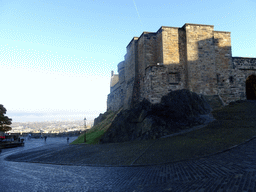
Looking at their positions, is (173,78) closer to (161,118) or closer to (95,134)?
(161,118)

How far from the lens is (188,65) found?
68.0 feet

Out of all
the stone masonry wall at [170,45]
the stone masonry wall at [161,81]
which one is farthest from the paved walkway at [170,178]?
the stone masonry wall at [170,45]

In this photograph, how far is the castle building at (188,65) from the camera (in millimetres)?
19922

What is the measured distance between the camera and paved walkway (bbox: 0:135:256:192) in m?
6.02

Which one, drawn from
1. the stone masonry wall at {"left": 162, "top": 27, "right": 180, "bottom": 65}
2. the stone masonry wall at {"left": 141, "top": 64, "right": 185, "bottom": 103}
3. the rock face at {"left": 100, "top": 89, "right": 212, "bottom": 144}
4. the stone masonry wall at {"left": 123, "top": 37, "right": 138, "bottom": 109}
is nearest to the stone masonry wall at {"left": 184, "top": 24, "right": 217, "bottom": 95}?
the stone masonry wall at {"left": 162, "top": 27, "right": 180, "bottom": 65}

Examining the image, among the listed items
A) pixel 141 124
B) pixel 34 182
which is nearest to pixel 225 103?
pixel 141 124

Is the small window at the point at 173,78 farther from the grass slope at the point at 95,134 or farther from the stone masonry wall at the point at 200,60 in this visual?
the grass slope at the point at 95,134

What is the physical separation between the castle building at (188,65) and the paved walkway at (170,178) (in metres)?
10.5

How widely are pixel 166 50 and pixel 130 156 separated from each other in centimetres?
1266

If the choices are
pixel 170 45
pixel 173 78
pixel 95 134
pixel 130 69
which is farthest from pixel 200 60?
pixel 95 134

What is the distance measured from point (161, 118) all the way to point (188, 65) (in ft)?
22.7

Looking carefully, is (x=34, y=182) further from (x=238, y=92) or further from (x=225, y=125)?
(x=238, y=92)

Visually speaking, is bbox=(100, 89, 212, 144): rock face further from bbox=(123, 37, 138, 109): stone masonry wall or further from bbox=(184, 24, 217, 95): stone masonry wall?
bbox=(123, 37, 138, 109): stone masonry wall

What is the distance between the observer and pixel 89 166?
11.8m
